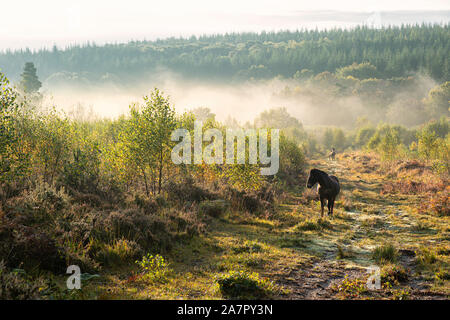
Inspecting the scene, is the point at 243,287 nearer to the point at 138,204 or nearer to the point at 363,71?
the point at 138,204

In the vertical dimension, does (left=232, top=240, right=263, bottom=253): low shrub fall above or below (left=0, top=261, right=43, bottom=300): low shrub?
below

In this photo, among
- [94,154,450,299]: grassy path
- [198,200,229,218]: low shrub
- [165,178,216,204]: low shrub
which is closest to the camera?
[94,154,450,299]: grassy path

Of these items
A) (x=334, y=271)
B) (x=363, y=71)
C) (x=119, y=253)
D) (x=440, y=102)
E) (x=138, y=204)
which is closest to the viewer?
(x=334, y=271)

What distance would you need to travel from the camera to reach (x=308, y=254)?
42.8 ft

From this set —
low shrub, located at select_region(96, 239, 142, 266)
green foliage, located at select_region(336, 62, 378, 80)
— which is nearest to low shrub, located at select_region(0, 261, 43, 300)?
low shrub, located at select_region(96, 239, 142, 266)

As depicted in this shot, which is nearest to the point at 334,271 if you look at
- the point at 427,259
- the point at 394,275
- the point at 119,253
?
the point at 394,275

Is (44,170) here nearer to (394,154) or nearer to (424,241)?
(424,241)

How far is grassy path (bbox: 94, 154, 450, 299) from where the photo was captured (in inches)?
352

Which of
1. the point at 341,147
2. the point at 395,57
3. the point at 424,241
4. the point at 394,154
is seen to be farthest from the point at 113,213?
the point at 395,57

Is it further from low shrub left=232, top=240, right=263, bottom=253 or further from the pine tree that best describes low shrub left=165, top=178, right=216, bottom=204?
the pine tree

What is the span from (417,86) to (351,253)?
579 feet

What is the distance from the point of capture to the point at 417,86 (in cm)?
15750

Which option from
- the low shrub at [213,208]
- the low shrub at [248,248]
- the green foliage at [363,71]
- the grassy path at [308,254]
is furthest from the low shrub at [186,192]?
the green foliage at [363,71]

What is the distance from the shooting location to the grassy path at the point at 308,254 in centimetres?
895
